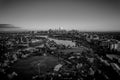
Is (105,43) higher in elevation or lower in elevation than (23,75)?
higher

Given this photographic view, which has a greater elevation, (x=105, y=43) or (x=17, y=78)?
(x=105, y=43)

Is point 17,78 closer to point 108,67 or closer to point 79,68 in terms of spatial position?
point 79,68

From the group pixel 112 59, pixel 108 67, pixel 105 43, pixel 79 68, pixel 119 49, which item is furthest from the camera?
pixel 105 43

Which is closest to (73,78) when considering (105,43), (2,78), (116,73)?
(116,73)

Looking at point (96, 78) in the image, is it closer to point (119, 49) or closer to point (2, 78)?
point (2, 78)

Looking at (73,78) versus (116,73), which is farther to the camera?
(116,73)

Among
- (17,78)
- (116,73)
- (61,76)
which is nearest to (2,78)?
(17,78)

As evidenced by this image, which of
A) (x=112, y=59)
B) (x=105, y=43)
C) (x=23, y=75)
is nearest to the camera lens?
(x=23, y=75)

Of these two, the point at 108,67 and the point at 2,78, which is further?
the point at 108,67

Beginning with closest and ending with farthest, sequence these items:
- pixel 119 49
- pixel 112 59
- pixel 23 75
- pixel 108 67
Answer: pixel 23 75, pixel 108 67, pixel 112 59, pixel 119 49
